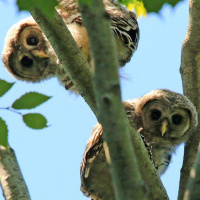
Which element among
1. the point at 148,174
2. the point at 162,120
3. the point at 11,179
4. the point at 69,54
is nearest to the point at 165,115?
the point at 162,120

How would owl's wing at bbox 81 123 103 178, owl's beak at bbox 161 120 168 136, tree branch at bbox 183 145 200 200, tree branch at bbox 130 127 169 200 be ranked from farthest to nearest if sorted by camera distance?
owl's beak at bbox 161 120 168 136 < owl's wing at bbox 81 123 103 178 < tree branch at bbox 130 127 169 200 < tree branch at bbox 183 145 200 200

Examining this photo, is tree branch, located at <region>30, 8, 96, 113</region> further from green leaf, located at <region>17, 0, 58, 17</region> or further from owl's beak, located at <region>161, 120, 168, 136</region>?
owl's beak, located at <region>161, 120, 168, 136</region>

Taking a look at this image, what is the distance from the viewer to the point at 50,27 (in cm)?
372

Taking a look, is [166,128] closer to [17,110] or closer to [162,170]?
[162,170]

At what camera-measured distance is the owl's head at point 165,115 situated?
6992mm

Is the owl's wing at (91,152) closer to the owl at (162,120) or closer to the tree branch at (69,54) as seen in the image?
the owl at (162,120)

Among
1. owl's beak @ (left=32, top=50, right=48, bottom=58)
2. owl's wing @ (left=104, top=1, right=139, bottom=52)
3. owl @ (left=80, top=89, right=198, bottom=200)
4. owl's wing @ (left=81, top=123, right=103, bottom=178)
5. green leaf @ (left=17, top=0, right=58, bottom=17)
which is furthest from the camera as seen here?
owl's beak @ (left=32, top=50, right=48, bottom=58)

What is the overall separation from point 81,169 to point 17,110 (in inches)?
87.9

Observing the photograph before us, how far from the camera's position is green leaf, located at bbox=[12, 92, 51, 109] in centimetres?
324

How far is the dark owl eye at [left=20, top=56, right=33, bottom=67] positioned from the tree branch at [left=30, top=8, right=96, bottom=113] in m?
4.70

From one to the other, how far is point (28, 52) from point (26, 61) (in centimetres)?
17

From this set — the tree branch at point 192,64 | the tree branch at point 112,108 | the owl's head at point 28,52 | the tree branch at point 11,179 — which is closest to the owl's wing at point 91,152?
the tree branch at point 192,64

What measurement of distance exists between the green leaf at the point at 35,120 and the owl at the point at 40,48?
3.63m

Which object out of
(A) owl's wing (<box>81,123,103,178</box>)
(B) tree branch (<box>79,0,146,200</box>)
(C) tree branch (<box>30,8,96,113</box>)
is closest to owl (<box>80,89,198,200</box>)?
(A) owl's wing (<box>81,123,103,178</box>)
